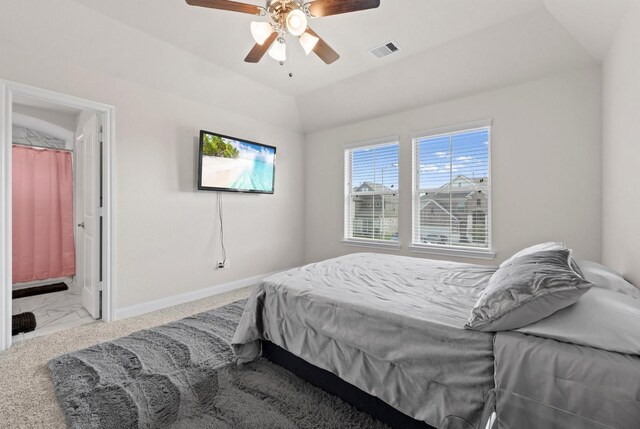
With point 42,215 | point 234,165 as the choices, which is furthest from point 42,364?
point 42,215

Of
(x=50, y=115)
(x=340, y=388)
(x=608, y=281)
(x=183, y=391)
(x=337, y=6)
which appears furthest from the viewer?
(x=50, y=115)

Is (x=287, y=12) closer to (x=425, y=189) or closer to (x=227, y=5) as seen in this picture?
(x=227, y=5)

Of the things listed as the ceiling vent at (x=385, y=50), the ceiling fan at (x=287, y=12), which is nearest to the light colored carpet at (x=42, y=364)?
the ceiling fan at (x=287, y=12)

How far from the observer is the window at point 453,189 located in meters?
3.42

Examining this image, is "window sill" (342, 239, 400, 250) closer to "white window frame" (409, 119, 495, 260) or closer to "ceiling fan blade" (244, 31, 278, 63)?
"white window frame" (409, 119, 495, 260)

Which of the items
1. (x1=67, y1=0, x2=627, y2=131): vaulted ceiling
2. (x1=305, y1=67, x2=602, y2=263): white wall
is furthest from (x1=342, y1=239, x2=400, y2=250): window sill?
(x1=67, y1=0, x2=627, y2=131): vaulted ceiling

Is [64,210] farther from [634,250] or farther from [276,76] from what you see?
[634,250]

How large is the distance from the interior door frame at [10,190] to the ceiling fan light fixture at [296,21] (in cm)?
214

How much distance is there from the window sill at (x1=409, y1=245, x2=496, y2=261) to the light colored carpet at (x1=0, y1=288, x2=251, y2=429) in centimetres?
266

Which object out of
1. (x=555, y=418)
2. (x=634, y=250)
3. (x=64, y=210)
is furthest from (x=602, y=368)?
(x=64, y=210)

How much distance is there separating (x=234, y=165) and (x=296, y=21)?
226cm

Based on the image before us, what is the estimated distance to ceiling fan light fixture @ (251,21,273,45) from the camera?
213 centimetres

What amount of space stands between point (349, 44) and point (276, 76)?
3.70 ft

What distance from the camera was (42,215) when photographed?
4273 millimetres
